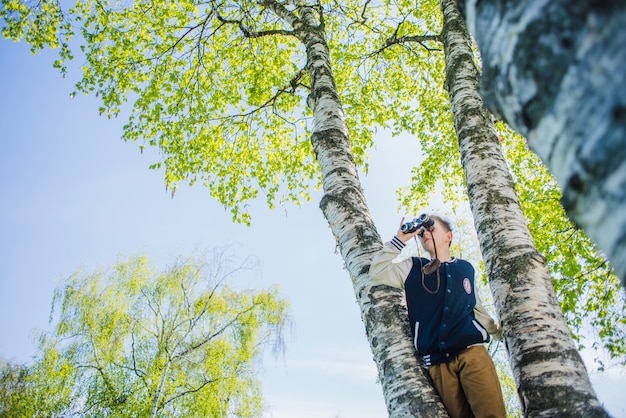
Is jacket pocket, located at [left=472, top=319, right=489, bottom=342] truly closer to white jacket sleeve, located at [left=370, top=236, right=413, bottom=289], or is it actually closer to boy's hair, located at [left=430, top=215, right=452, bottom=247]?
white jacket sleeve, located at [left=370, top=236, right=413, bottom=289]

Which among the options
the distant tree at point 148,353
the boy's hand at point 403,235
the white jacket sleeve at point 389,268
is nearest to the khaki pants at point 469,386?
the white jacket sleeve at point 389,268

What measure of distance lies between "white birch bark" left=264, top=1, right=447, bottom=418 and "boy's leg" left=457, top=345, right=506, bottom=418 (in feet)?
0.94

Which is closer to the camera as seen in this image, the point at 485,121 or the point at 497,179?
the point at 497,179

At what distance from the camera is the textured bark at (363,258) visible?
2.26 meters

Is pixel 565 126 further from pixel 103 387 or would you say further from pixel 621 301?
pixel 103 387

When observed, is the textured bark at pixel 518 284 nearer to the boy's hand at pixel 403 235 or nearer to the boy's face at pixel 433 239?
the boy's face at pixel 433 239

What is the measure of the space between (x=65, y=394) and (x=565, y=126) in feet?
57.4

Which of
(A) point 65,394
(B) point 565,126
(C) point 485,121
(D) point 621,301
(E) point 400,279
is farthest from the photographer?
(A) point 65,394

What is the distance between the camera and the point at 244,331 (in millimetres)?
15492

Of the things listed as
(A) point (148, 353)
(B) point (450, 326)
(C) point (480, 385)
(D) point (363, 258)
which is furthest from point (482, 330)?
(A) point (148, 353)

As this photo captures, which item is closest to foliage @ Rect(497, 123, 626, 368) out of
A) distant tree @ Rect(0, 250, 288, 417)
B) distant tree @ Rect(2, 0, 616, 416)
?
distant tree @ Rect(2, 0, 616, 416)

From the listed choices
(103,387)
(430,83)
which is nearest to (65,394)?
(103,387)

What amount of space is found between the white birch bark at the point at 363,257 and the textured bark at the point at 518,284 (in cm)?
55

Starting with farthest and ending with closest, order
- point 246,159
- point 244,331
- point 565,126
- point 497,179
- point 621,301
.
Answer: point 244,331, point 246,159, point 621,301, point 497,179, point 565,126
